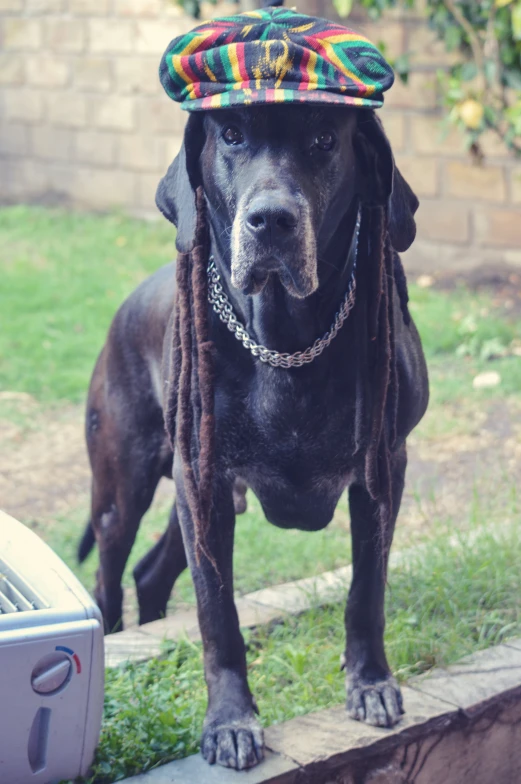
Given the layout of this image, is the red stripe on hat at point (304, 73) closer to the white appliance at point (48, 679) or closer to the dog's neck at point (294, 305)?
the dog's neck at point (294, 305)

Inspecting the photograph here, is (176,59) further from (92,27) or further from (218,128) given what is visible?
(92,27)

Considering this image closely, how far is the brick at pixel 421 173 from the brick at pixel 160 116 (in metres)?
2.25

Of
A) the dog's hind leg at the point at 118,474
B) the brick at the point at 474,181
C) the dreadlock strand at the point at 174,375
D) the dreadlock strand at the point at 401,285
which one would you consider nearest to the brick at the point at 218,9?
the brick at the point at 474,181

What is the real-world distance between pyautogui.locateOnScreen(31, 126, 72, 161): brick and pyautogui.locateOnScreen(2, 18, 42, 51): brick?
2.49 feet

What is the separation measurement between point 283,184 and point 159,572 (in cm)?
182

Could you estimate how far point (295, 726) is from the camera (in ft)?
8.77

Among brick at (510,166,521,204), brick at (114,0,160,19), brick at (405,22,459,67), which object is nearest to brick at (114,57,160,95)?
brick at (114,0,160,19)

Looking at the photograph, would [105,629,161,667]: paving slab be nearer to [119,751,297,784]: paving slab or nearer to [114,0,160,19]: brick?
[119,751,297,784]: paving slab

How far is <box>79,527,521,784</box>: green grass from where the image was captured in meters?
2.61

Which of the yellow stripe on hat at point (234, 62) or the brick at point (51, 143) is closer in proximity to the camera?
the yellow stripe on hat at point (234, 62)

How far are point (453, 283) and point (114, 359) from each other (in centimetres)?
432

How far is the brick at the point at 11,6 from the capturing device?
32.8 feet

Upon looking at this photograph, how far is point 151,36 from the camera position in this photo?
29.8 feet

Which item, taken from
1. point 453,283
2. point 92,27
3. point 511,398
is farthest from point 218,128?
point 92,27
